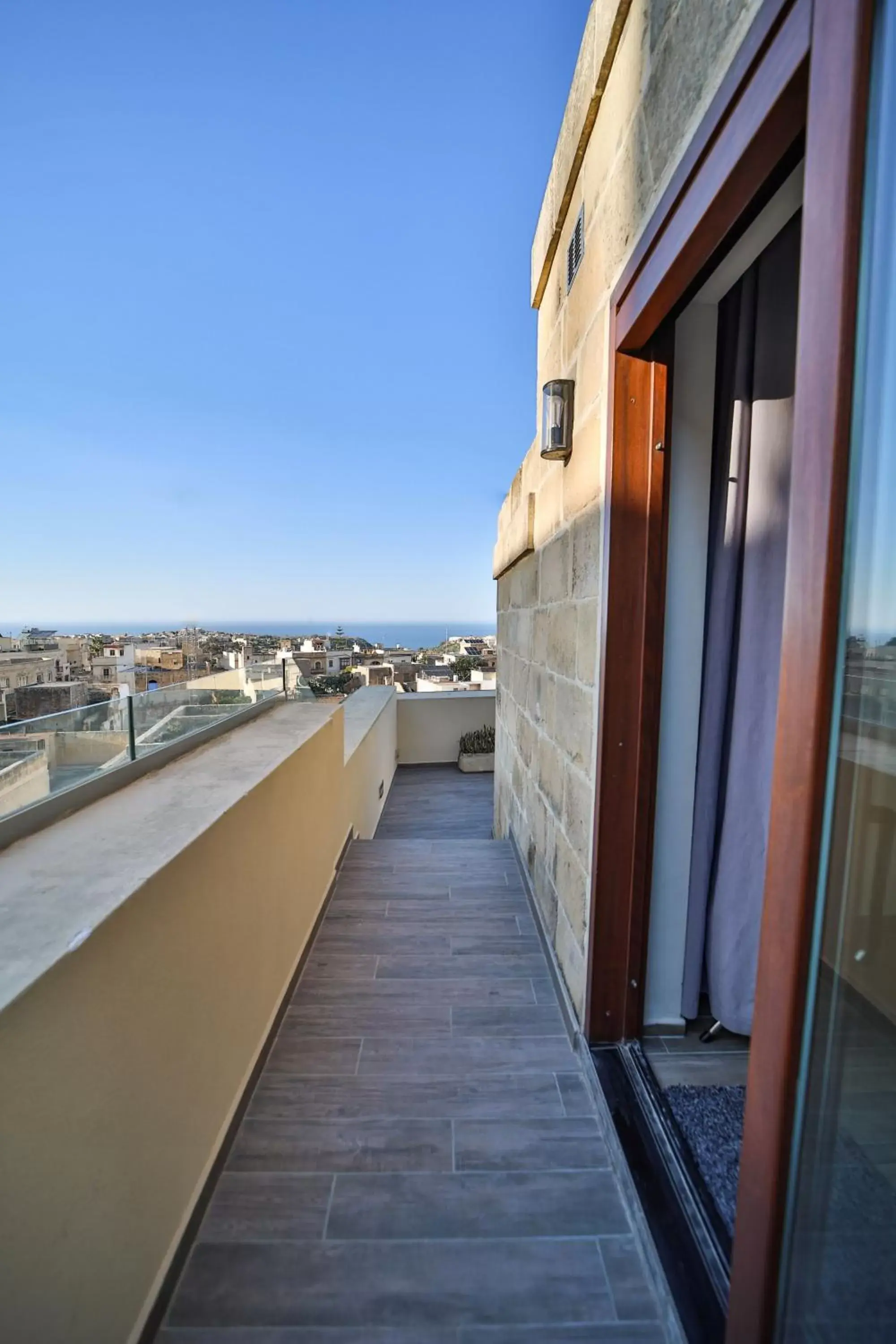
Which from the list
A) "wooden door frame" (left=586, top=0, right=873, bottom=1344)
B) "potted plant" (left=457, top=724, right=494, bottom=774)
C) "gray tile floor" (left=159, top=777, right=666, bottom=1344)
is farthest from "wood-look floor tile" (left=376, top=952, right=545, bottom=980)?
"potted plant" (left=457, top=724, right=494, bottom=774)

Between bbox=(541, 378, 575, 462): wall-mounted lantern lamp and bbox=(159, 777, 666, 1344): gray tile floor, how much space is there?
2006 millimetres

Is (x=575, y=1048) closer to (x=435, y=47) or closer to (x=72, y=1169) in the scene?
(x=72, y=1169)

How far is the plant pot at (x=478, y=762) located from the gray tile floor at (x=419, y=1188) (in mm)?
5903

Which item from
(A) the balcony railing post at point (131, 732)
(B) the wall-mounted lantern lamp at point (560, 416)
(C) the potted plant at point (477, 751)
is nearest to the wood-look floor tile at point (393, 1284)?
(A) the balcony railing post at point (131, 732)

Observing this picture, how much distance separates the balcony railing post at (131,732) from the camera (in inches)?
62.7

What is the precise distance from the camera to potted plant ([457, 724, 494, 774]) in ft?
26.2

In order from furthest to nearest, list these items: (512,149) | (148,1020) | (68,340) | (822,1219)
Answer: (68,340) → (512,149) → (148,1020) → (822,1219)

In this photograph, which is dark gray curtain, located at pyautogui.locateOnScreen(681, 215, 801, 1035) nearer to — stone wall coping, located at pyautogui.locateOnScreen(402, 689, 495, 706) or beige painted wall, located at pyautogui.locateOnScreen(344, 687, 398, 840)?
beige painted wall, located at pyautogui.locateOnScreen(344, 687, 398, 840)

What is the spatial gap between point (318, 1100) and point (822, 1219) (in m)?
1.29

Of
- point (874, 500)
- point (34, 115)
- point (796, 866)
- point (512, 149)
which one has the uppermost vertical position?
point (512, 149)

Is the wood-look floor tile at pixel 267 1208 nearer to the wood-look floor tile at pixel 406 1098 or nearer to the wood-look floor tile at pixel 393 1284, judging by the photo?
the wood-look floor tile at pixel 393 1284

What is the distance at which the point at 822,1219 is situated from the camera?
68 cm

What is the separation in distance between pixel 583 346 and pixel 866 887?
1779 mm

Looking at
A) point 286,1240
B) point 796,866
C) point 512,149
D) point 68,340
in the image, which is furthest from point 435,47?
point 68,340
